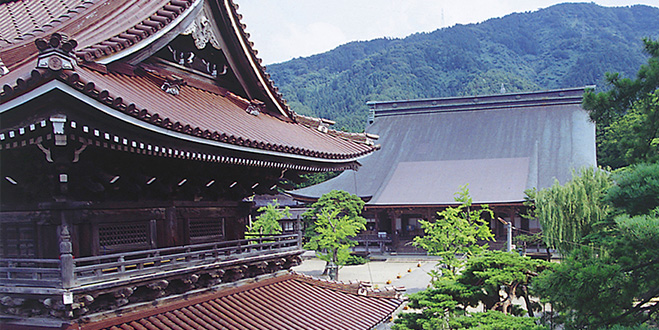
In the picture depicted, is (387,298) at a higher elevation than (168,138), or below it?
below

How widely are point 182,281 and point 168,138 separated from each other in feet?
6.67

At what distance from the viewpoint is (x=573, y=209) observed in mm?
19125

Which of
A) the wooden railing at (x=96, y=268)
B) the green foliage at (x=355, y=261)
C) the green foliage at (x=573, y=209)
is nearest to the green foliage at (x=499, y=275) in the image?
the wooden railing at (x=96, y=268)

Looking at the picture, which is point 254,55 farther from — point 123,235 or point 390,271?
point 390,271

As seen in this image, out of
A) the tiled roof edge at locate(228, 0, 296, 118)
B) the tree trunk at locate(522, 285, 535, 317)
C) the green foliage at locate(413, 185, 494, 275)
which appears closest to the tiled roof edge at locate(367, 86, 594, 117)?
the green foliage at locate(413, 185, 494, 275)

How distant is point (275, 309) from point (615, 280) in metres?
4.53

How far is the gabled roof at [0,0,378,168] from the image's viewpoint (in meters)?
4.32

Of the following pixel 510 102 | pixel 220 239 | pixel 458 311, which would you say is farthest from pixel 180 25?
pixel 510 102

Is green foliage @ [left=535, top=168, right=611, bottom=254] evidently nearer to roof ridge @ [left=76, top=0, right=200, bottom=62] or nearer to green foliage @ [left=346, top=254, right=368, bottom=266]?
green foliage @ [left=346, top=254, right=368, bottom=266]

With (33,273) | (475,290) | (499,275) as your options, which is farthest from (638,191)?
(33,273)

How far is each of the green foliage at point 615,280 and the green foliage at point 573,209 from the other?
14465mm

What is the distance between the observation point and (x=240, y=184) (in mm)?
8031

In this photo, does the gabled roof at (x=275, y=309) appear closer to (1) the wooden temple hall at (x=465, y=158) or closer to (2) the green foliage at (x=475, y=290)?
(2) the green foliage at (x=475, y=290)

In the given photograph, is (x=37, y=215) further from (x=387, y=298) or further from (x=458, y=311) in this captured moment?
(x=458, y=311)
